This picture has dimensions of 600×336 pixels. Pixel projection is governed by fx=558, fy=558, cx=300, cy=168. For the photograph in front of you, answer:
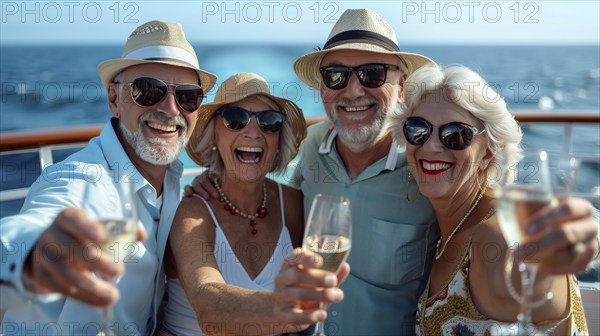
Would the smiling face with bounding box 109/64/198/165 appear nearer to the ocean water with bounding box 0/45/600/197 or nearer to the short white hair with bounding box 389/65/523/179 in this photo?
the short white hair with bounding box 389/65/523/179

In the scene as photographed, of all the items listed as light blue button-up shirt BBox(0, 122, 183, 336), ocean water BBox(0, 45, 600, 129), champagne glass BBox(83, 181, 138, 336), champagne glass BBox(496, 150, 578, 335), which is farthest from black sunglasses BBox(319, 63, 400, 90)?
ocean water BBox(0, 45, 600, 129)

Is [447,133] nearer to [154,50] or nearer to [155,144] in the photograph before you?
[155,144]

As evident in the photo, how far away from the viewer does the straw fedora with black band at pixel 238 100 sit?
226 centimetres

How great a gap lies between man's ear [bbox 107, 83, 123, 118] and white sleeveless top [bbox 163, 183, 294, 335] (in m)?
0.54

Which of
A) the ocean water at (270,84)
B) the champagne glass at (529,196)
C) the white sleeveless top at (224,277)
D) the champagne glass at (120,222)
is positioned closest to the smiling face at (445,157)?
the white sleeveless top at (224,277)

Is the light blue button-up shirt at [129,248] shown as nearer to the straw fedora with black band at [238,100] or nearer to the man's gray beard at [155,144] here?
the man's gray beard at [155,144]

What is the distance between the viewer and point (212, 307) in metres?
1.79

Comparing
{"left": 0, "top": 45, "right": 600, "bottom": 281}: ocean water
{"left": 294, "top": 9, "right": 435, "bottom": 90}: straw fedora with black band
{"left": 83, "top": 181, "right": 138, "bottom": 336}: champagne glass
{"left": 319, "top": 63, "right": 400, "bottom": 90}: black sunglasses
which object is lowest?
{"left": 83, "top": 181, "right": 138, "bottom": 336}: champagne glass

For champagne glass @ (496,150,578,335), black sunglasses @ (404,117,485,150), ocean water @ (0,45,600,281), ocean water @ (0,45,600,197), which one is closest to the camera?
champagne glass @ (496,150,578,335)

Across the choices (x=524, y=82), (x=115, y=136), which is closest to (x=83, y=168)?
(x=115, y=136)

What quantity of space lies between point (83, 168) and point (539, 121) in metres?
2.93

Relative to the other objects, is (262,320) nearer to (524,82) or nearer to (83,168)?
(83,168)

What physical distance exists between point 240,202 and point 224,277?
0.34m

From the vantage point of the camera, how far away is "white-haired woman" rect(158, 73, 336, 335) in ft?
7.13
